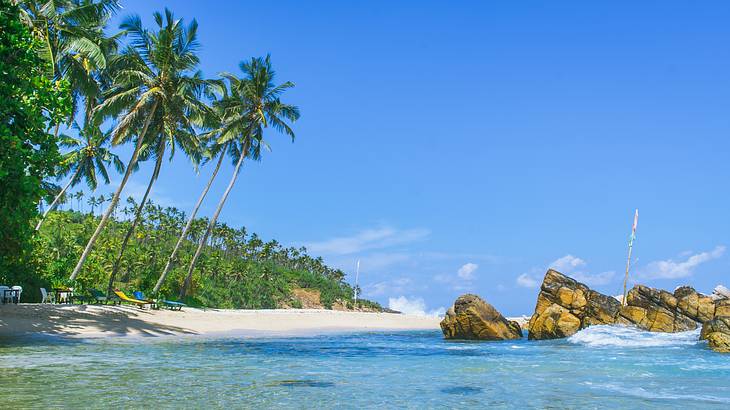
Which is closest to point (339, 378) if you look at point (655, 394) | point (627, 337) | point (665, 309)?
point (655, 394)

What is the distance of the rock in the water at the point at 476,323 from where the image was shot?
3347 cm

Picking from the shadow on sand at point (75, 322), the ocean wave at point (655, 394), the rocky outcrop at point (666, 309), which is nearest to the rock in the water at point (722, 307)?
the rocky outcrop at point (666, 309)

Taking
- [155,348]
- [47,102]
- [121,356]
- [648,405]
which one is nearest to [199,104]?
[47,102]

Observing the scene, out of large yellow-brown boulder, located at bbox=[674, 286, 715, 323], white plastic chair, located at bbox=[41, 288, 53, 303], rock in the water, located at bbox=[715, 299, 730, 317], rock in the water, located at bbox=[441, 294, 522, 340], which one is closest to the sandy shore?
white plastic chair, located at bbox=[41, 288, 53, 303]

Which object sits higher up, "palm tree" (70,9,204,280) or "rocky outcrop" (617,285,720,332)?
"palm tree" (70,9,204,280)

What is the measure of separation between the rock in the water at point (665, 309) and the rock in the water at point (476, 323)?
695 centimetres

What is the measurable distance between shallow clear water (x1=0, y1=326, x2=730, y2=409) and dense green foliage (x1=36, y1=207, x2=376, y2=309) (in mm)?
18621

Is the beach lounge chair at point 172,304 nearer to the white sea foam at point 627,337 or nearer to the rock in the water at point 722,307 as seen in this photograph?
the white sea foam at point 627,337

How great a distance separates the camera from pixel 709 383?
14328 millimetres

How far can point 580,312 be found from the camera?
34000 millimetres

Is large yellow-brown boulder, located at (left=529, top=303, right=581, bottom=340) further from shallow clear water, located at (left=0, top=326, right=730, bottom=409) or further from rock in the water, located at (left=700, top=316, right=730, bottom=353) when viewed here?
shallow clear water, located at (left=0, top=326, right=730, bottom=409)

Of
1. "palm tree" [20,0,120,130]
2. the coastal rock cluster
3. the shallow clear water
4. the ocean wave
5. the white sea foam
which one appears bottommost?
the shallow clear water

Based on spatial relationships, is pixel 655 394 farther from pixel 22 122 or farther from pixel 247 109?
pixel 247 109

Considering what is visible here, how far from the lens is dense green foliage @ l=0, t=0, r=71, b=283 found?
18.9 meters
